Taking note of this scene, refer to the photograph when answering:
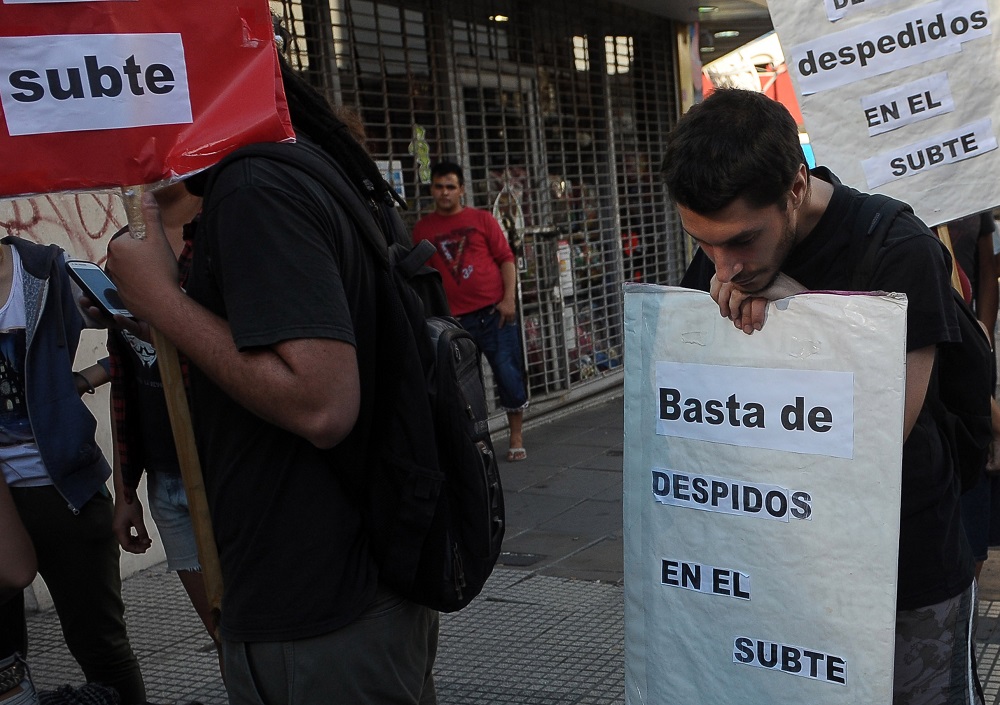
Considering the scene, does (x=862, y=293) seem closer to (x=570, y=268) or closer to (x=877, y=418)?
(x=877, y=418)

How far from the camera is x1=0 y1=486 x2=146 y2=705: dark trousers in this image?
317 cm

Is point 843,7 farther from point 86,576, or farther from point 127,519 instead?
point 86,576

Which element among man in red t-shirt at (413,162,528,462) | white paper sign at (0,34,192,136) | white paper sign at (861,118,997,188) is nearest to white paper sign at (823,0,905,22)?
white paper sign at (861,118,997,188)

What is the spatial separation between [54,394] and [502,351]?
4.27 metres

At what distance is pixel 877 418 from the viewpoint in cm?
165

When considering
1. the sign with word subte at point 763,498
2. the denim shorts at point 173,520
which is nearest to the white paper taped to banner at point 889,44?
the sign with word subte at point 763,498

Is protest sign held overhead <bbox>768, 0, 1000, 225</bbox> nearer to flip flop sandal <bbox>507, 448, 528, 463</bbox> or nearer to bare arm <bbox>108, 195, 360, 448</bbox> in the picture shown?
bare arm <bbox>108, 195, 360, 448</bbox>

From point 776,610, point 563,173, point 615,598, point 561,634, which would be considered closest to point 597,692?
point 561,634

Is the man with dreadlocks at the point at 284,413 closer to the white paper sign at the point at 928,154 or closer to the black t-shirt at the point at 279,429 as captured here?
the black t-shirt at the point at 279,429

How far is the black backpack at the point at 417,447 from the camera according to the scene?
1820 mm

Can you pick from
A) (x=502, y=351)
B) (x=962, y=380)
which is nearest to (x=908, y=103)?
(x=962, y=380)

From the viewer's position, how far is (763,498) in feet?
5.85

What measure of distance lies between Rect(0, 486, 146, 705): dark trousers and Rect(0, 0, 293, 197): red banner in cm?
Answer: 153

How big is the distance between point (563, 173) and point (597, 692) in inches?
246
